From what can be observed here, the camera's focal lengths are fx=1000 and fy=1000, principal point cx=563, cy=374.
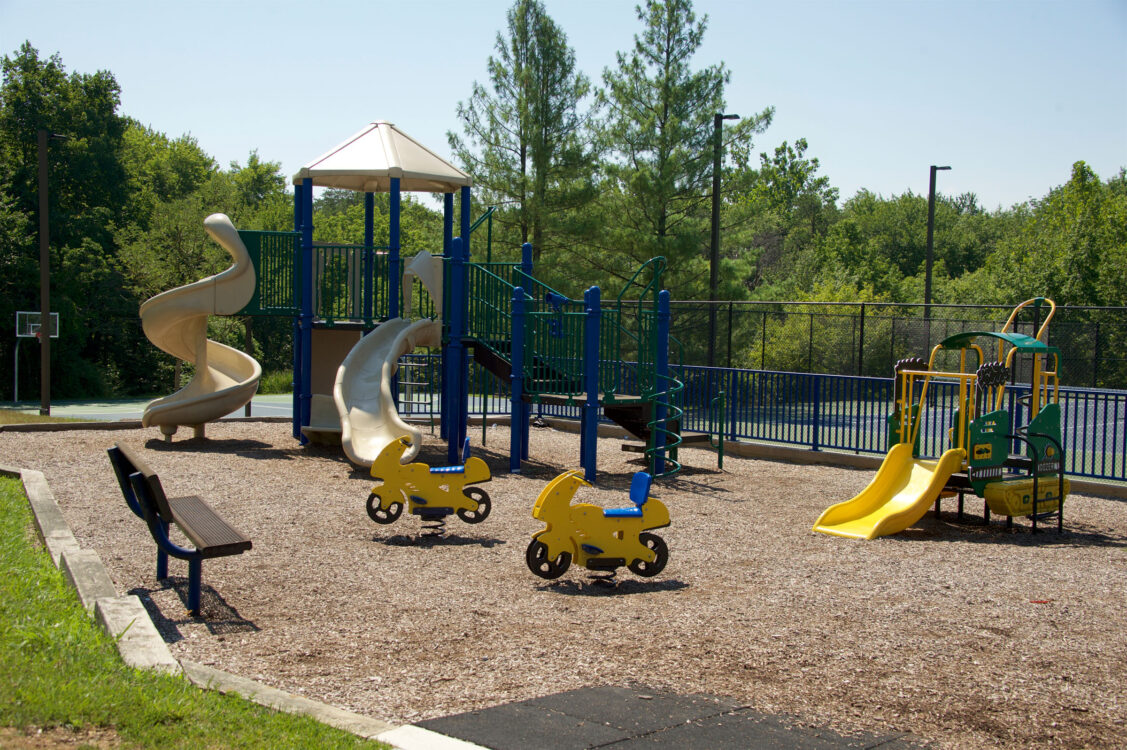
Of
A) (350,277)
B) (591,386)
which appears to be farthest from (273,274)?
(591,386)

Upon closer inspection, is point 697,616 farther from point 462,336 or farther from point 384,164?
point 384,164

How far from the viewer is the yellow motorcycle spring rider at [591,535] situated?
7480 mm

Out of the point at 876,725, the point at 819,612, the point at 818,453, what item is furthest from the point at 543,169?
the point at 876,725

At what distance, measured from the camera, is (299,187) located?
52.1 feet

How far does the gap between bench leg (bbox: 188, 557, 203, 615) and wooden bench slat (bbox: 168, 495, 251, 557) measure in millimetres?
94

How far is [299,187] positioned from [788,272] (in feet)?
184

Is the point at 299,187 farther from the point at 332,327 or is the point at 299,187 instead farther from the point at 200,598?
the point at 200,598

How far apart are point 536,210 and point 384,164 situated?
50.6ft

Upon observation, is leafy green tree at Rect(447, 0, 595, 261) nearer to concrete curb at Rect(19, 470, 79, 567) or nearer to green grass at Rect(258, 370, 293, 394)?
green grass at Rect(258, 370, 293, 394)

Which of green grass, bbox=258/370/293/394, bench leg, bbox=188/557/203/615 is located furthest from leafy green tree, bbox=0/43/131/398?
bench leg, bbox=188/557/203/615

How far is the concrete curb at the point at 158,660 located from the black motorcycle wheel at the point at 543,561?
2.74m

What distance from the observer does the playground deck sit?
496 centimetres

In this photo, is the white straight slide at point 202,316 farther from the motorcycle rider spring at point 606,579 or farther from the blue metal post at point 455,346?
the motorcycle rider spring at point 606,579

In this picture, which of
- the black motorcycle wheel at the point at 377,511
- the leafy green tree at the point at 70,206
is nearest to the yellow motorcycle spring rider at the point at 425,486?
the black motorcycle wheel at the point at 377,511
